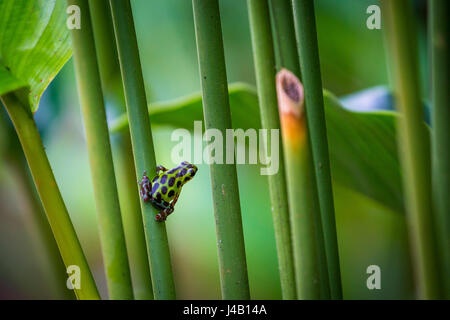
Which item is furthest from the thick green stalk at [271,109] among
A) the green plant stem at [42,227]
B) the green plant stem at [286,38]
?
the green plant stem at [42,227]

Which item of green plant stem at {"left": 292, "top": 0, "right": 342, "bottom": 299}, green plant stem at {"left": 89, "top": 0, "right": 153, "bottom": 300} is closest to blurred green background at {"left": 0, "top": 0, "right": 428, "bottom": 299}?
green plant stem at {"left": 89, "top": 0, "right": 153, "bottom": 300}

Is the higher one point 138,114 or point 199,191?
point 138,114

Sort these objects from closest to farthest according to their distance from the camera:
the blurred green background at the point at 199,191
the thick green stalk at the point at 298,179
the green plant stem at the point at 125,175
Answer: the thick green stalk at the point at 298,179 < the green plant stem at the point at 125,175 < the blurred green background at the point at 199,191

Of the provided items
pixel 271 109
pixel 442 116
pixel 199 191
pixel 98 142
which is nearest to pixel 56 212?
pixel 98 142

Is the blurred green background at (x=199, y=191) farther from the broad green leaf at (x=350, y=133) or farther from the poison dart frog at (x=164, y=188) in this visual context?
the poison dart frog at (x=164, y=188)

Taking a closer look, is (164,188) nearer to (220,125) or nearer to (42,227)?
(220,125)

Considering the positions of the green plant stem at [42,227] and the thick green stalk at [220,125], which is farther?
the green plant stem at [42,227]
